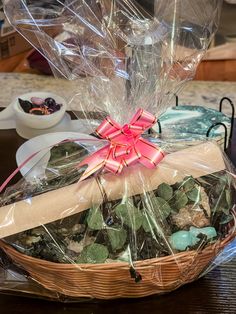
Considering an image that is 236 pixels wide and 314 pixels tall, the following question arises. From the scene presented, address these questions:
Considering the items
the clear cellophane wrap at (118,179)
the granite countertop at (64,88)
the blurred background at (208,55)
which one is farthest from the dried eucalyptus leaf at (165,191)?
the blurred background at (208,55)

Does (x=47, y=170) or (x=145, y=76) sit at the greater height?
(x=145, y=76)

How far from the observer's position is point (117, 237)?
1.91ft

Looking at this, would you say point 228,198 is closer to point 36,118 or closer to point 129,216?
point 129,216

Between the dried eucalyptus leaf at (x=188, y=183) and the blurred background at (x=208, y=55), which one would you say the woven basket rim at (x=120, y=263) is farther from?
the blurred background at (x=208, y=55)

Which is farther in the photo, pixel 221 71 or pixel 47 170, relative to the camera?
pixel 221 71

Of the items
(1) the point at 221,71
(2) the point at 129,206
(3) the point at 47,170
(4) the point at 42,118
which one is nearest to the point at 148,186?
(2) the point at 129,206

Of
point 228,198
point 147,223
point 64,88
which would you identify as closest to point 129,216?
point 147,223

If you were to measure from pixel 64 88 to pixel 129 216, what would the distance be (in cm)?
71

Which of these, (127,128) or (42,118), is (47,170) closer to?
(127,128)

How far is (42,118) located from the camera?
38.3 inches

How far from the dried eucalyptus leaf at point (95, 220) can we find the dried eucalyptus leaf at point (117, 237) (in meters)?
0.01

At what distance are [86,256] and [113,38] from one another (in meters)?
0.30

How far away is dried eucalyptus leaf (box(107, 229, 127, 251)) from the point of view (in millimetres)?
581

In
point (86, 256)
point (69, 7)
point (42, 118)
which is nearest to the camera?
point (86, 256)
